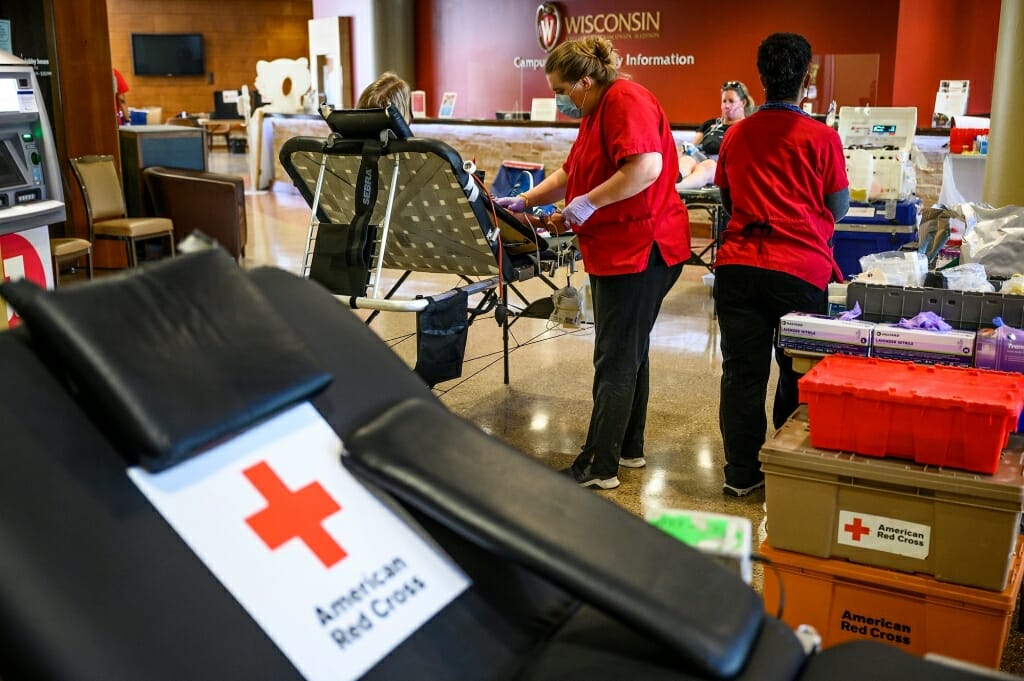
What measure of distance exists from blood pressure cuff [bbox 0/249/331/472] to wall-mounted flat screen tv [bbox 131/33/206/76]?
19.9 metres

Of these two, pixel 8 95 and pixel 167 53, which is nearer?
pixel 8 95

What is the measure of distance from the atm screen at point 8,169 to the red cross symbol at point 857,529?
319cm

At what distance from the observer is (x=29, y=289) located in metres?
1.13

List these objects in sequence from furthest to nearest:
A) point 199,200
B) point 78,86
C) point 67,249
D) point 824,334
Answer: point 199,200
point 78,86
point 67,249
point 824,334

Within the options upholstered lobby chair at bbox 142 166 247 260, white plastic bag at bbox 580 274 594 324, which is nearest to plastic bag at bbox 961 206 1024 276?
white plastic bag at bbox 580 274 594 324

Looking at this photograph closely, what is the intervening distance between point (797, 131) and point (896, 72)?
8205 millimetres

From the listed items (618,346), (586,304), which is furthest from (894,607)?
(586,304)

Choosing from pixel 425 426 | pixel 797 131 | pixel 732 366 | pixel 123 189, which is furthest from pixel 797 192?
pixel 123 189

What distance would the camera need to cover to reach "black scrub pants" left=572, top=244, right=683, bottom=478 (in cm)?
315

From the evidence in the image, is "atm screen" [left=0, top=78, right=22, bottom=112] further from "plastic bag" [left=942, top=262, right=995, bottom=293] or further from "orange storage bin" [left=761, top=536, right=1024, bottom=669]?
"plastic bag" [left=942, top=262, right=995, bottom=293]

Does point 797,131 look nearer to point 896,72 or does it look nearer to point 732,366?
point 732,366

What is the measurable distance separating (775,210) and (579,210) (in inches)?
23.5

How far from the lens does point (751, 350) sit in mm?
3166

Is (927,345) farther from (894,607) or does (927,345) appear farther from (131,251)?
(131,251)
